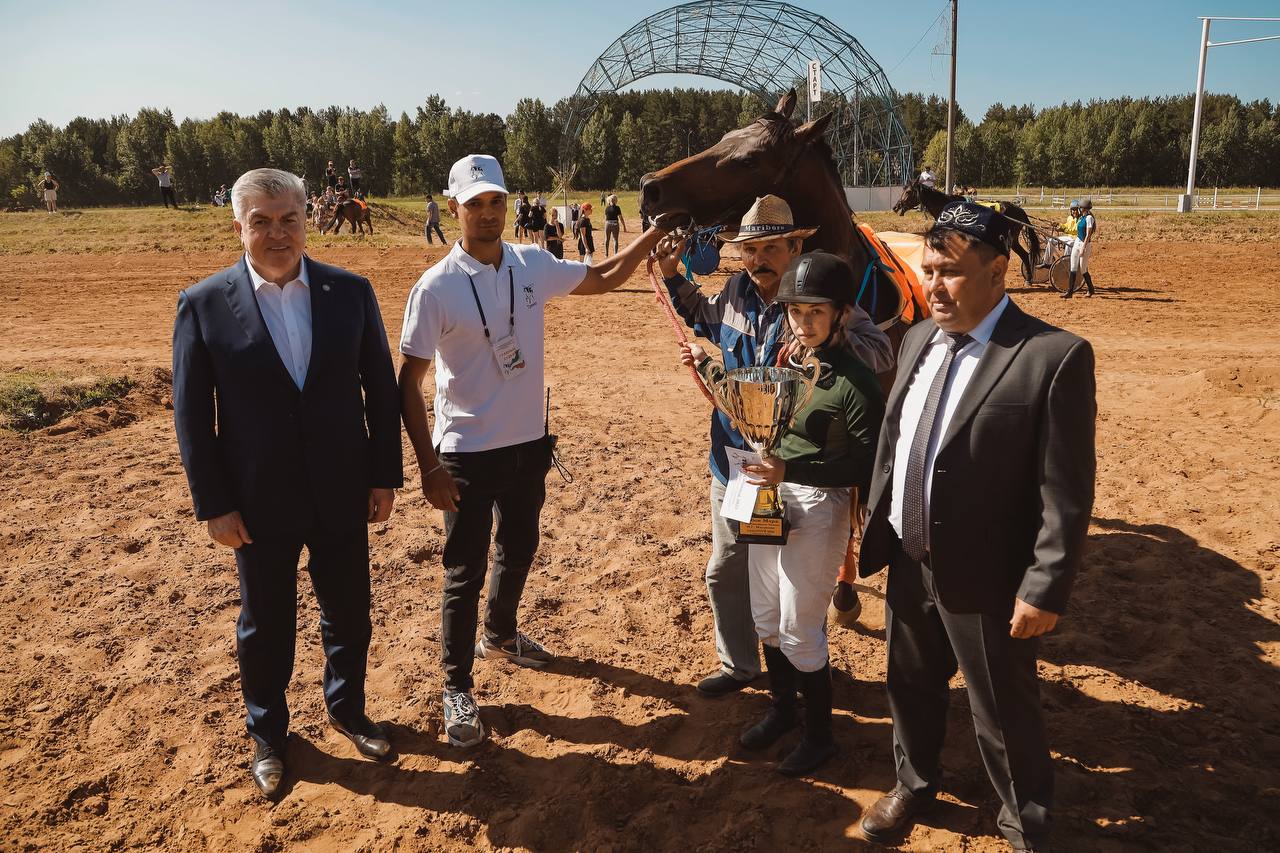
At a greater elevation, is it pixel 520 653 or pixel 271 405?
pixel 271 405

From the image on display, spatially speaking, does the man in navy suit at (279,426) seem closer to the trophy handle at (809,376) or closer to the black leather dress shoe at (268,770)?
the black leather dress shoe at (268,770)

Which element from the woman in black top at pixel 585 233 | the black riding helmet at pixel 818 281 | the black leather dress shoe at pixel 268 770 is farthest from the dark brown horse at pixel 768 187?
the woman in black top at pixel 585 233

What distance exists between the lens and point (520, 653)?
381 centimetres

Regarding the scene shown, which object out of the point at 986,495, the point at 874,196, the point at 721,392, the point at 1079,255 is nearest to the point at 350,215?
the point at 874,196

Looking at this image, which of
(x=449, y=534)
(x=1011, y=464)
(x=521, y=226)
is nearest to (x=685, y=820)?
(x=449, y=534)

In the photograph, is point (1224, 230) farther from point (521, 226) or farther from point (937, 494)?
point (937, 494)

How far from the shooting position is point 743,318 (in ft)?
9.78

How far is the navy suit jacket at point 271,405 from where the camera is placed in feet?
8.78

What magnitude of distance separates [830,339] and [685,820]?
175cm

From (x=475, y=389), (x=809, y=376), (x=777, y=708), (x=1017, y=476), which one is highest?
(x=809, y=376)

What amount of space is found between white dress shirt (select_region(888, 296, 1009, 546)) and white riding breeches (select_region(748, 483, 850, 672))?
29 centimetres

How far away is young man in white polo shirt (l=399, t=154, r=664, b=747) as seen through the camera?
2.99m

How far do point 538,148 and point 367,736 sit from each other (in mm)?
64837

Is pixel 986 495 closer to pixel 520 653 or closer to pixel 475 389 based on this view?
pixel 475 389
